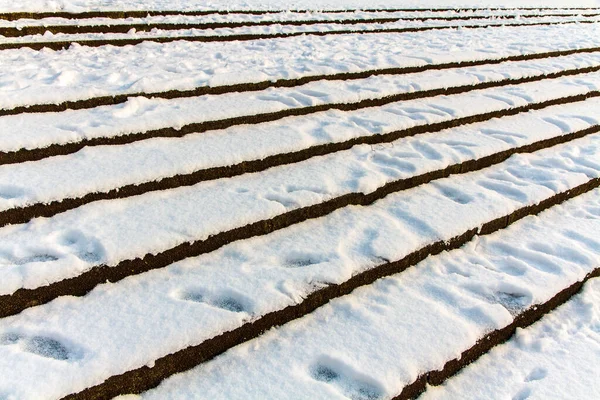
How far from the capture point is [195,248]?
1.47 metres

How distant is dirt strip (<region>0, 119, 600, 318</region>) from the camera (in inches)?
48.8

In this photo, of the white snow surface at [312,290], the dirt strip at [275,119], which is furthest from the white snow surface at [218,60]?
the white snow surface at [312,290]

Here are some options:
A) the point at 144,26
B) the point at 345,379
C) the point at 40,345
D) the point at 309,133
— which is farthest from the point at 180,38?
the point at 345,379

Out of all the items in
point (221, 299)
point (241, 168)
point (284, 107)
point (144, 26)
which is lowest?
point (221, 299)

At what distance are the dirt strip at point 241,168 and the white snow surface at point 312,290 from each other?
6 centimetres

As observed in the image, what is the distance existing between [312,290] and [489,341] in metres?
0.53

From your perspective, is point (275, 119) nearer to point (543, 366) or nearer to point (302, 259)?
point (302, 259)

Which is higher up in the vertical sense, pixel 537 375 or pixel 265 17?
pixel 265 17

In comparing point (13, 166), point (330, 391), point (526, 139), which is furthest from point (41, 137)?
point (526, 139)

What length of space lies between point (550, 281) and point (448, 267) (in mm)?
333

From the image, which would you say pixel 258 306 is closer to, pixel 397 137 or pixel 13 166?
pixel 13 166

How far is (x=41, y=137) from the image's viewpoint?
5.71 feet

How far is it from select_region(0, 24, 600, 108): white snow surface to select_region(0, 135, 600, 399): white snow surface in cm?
102

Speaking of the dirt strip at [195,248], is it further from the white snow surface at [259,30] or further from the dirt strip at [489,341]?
the white snow surface at [259,30]
